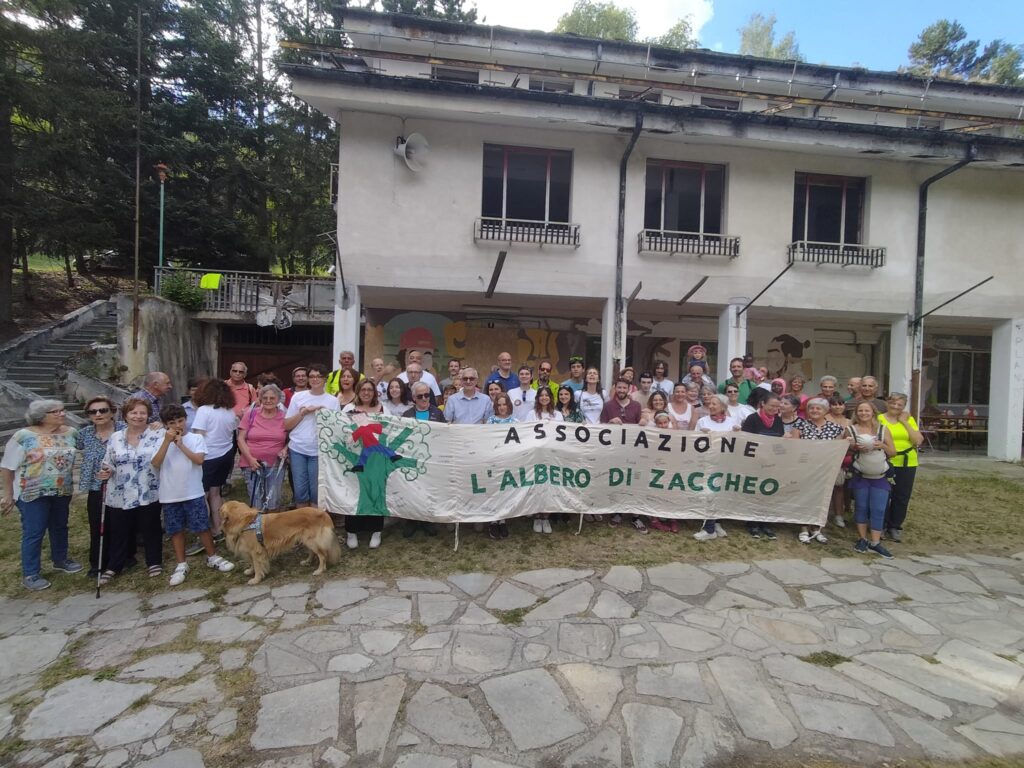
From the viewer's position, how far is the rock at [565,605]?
12.5 ft

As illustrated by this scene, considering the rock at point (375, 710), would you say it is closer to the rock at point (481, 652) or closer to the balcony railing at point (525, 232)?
the rock at point (481, 652)

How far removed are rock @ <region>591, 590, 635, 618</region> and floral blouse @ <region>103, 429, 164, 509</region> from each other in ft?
12.7

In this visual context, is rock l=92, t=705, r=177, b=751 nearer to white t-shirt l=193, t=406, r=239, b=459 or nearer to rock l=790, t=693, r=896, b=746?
white t-shirt l=193, t=406, r=239, b=459

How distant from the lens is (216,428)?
196 inches

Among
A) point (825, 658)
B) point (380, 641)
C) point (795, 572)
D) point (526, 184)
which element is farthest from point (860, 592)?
point (526, 184)


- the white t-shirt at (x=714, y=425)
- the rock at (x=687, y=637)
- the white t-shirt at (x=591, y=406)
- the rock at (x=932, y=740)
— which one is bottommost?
the rock at (x=932, y=740)

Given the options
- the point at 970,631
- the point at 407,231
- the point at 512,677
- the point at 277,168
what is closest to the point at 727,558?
the point at 970,631

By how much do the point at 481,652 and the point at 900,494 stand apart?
5.13m

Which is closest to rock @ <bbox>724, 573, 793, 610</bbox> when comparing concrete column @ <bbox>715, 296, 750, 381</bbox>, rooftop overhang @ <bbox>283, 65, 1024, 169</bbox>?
concrete column @ <bbox>715, 296, 750, 381</bbox>

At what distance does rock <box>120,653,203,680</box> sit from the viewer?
305cm

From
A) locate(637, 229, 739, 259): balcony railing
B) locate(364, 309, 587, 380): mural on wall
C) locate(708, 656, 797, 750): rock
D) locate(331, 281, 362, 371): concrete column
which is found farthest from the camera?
locate(364, 309, 587, 380): mural on wall

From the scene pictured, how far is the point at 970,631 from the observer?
379cm

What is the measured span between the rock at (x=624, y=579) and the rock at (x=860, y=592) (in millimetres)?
1687

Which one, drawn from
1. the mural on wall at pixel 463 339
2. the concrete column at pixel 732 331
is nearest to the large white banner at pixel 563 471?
the concrete column at pixel 732 331
